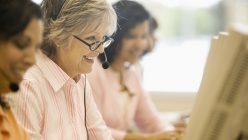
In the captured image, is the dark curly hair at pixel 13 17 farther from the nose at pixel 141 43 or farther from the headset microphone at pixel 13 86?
the nose at pixel 141 43

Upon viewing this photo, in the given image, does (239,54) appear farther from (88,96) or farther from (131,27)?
(131,27)

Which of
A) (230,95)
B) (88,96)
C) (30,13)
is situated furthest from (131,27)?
(230,95)

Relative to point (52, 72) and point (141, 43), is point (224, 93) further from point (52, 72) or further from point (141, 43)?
point (141, 43)

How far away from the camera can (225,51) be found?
1.04m

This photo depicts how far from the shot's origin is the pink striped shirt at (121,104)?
246 cm

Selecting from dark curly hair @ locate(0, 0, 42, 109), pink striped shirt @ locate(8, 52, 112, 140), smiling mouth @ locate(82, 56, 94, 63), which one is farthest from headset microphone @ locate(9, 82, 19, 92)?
smiling mouth @ locate(82, 56, 94, 63)

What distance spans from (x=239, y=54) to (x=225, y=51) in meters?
0.04

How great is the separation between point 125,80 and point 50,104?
1.02 m

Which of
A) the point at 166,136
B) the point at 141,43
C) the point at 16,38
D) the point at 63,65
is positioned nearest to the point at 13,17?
the point at 16,38

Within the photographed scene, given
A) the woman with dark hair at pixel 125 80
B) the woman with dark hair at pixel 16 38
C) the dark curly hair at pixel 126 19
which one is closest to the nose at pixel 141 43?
the woman with dark hair at pixel 125 80

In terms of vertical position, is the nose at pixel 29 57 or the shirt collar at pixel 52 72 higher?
the nose at pixel 29 57

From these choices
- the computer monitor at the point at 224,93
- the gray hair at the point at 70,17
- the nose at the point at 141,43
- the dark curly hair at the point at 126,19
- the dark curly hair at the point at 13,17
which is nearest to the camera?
the computer monitor at the point at 224,93

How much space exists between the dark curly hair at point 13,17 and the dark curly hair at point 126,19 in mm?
1112

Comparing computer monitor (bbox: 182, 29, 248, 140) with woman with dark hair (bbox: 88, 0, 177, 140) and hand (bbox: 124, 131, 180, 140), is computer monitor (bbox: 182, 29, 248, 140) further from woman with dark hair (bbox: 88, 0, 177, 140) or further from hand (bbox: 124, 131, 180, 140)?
woman with dark hair (bbox: 88, 0, 177, 140)
